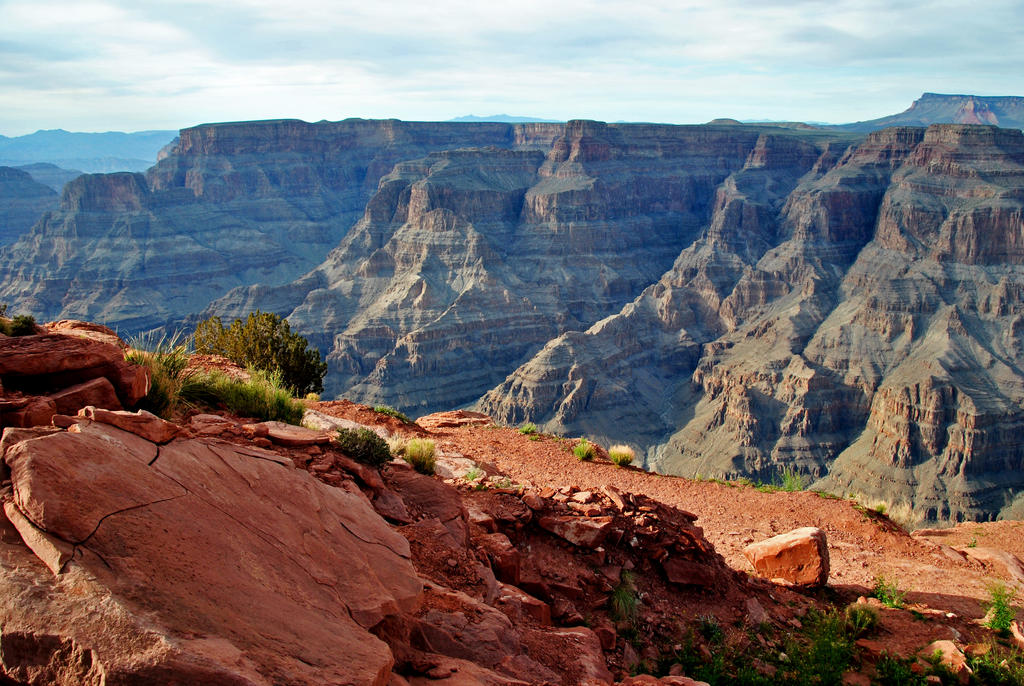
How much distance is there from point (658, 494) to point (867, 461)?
6074cm

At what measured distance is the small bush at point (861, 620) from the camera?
10.5 metres

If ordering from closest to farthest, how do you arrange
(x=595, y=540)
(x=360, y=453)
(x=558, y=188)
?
(x=360, y=453) < (x=595, y=540) < (x=558, y=188)

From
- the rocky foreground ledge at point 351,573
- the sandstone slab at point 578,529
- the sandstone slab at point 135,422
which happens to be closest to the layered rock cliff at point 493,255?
the rocky foreground ledge at point 351,573

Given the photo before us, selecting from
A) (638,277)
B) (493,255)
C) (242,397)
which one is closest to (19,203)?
(493,255)

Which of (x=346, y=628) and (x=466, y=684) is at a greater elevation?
(x=346, y=628)

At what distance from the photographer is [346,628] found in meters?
5.61

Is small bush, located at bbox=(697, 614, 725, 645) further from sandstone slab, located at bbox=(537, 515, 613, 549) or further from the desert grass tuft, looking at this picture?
the desert grass tuft

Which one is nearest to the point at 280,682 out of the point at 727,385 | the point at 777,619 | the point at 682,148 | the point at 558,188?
the point at 777,619

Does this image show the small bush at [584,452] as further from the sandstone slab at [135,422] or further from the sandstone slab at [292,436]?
the sandstone slab at [135,422]

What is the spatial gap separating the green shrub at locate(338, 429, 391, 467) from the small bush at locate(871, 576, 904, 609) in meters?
8.71

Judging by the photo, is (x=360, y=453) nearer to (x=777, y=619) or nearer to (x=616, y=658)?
(x=616, y=658)

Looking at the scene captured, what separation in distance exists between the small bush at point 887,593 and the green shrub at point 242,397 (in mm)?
10470

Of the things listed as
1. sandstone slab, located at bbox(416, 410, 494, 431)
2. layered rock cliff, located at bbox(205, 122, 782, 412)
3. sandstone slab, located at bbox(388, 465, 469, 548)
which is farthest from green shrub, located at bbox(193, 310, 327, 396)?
layered rock cliff, located at bbox(205, 122, 782, 412)

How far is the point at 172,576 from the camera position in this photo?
5.04m
